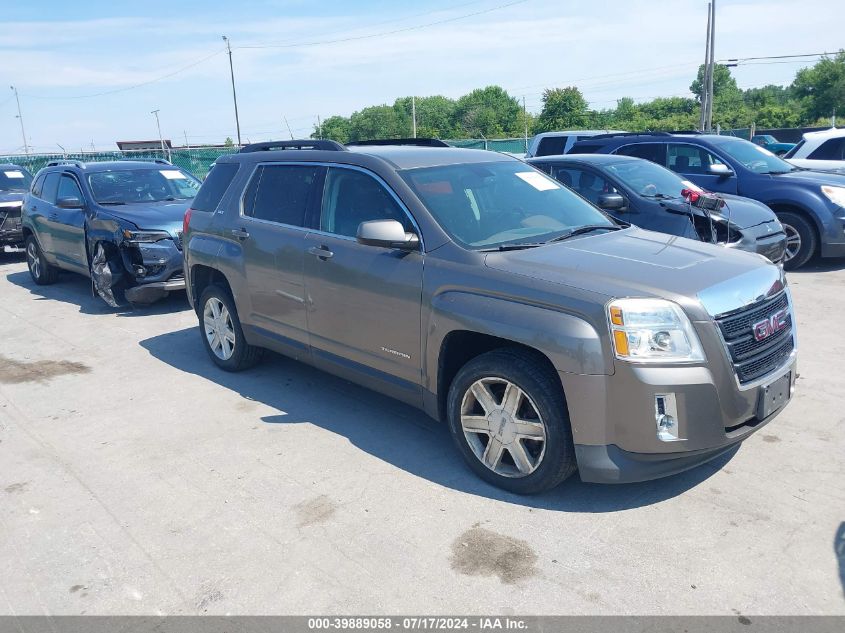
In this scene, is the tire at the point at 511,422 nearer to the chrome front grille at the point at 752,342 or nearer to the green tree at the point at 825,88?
the chrome front grille at the point at 752,342

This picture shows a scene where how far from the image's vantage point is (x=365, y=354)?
15.4 ft

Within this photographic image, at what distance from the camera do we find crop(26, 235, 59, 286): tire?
10695mm

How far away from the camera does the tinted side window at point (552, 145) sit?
13094 mm

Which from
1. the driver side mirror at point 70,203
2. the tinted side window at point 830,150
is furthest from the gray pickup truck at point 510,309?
the tinted side window at point 830,150

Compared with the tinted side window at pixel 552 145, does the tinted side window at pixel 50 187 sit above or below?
below

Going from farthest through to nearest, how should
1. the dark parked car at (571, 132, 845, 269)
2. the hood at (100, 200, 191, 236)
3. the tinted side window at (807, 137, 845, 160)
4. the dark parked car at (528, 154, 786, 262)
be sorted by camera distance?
the tinted side window at (807, 137, 845, 160), the dark parked car at (571, 132, 845, 269), the hood at (100, 200, 191, 236), the dark parked car at (528, 154, 786, 262)

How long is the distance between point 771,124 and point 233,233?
5324 centimetres

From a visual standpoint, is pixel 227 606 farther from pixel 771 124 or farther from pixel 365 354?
pixel 771 124

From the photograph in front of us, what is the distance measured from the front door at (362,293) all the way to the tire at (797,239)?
22.4ft

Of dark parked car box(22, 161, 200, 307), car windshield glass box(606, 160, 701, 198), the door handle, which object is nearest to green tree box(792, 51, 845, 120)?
car windshield glass box(606, 160, 701, 198)

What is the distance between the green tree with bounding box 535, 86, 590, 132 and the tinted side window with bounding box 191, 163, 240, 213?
4683 cm

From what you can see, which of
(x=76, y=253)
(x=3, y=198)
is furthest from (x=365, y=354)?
(x=3, y=198)

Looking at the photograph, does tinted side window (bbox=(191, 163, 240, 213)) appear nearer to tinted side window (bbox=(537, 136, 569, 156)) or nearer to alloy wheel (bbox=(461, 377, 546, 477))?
alloy wheel (bbox=(461, 377, 546, 477))

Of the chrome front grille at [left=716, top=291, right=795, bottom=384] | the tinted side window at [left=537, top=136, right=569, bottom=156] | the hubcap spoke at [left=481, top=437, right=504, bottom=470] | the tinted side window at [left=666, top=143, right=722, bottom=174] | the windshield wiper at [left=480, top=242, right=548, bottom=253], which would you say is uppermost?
the tinted side window at [left=537, top=136, right=569, bottom=156]
